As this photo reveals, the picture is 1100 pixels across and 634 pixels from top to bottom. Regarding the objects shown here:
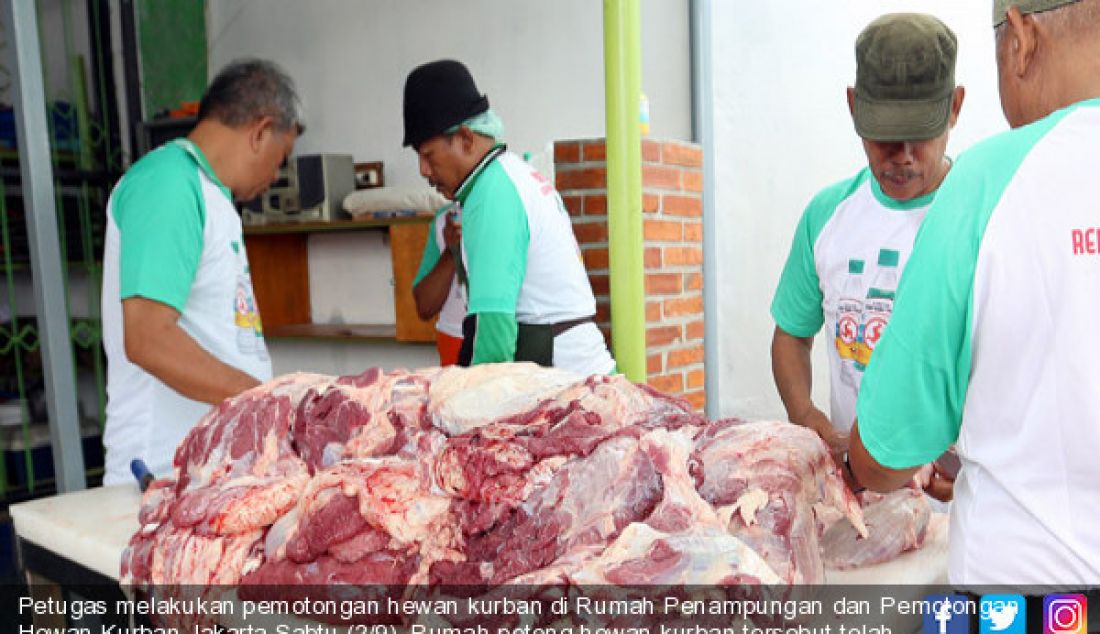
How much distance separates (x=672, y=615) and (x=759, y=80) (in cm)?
325

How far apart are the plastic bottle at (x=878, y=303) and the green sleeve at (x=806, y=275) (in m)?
0.26

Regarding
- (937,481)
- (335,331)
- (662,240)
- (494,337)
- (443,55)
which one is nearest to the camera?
(937,481)

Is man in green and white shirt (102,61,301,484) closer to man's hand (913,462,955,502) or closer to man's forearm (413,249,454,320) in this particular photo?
man's forearm (413,249,454,320)

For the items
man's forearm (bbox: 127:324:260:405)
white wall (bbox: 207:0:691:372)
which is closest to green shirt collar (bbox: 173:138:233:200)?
man's forearm (bbox: 127:324:260:405)

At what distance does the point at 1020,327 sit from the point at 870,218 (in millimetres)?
1215

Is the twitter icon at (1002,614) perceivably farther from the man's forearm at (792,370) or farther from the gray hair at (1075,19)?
the man's forearm at (792,370)

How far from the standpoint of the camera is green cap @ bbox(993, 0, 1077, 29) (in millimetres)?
1061

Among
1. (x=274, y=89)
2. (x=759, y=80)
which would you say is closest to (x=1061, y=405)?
(x=274, y=89)

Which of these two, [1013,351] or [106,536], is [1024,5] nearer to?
[1013,351]

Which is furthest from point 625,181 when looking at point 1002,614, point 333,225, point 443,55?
point 333,225

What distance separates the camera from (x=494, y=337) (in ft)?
8.34

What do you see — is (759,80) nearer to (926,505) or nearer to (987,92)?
(987,92)

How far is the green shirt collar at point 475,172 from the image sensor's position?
2.64m

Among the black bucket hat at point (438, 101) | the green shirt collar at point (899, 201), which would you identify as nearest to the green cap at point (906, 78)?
the green shirt collar at point (899, 201)
